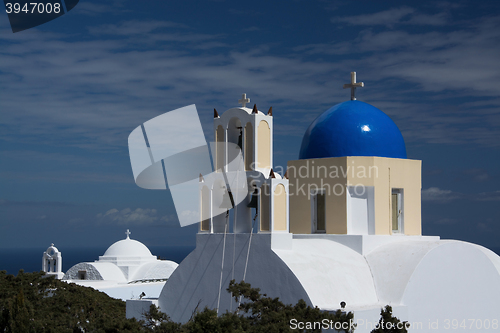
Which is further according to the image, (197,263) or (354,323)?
(197,263)

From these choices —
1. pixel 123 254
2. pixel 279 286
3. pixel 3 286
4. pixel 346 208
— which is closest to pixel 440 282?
pixel 346 208

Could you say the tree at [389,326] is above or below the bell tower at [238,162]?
below

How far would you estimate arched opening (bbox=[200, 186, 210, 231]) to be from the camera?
12719 millimetres

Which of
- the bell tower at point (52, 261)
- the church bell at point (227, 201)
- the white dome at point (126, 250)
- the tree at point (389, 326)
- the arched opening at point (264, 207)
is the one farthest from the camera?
the white dome at point (126, 250)

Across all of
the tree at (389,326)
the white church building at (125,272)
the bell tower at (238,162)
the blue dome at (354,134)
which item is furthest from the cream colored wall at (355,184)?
the white church building at (125,272)

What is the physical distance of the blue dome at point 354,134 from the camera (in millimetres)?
13977

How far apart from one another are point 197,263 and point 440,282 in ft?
16.6

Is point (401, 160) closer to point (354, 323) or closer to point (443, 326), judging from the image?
point (443, 326)

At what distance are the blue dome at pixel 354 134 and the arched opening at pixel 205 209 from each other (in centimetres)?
311

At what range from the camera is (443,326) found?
12.1 m

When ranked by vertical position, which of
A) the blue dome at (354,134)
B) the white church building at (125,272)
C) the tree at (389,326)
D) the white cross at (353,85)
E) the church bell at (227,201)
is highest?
the white cross at (353,85)

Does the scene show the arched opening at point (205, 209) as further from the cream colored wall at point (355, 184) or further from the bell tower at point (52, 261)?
the bell tower at point (52, 261)

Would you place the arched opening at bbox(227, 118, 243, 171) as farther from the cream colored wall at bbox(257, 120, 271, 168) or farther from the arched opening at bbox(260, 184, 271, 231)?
the arched opening at bbox(260, 184, 271, 231)

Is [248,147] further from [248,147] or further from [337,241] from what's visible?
[337,241]
